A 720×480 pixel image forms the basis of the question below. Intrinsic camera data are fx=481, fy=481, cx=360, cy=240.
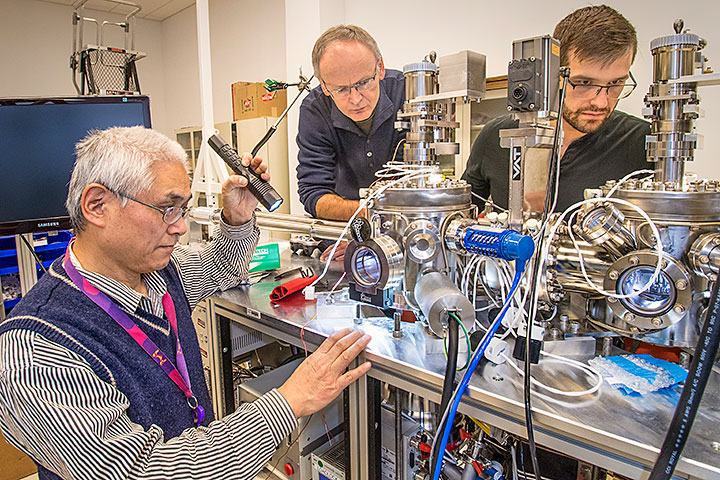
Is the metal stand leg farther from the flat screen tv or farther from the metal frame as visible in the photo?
the flat screen tv

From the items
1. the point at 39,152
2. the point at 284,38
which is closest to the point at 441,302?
the point at 39,152

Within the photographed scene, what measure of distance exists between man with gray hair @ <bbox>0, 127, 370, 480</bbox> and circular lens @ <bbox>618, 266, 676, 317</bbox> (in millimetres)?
509

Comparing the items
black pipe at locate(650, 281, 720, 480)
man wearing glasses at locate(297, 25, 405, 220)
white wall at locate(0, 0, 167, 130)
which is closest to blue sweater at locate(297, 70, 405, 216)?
man wearing glasses at locate(297, 25, 405, 220)

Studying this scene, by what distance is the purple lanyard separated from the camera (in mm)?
905

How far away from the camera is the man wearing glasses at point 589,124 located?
3.96ft

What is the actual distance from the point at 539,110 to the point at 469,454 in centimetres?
74

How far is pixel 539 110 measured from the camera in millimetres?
845

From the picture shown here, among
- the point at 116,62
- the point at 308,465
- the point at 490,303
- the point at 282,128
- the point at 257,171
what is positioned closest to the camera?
the point at 490,303

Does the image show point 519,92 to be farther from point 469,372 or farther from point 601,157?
point 601,157

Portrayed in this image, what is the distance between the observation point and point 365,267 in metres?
1.01

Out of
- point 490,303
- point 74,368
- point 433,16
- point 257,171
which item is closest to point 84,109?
point 257,171

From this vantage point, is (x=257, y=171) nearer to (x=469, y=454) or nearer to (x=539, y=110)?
(x=539, y=110)

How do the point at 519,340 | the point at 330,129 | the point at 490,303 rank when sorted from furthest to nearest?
the point at 330,129 → the point at 490,303 → the point at 519,340

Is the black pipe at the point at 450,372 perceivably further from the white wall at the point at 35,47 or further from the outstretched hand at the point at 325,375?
the white wall at the point at 35,47
